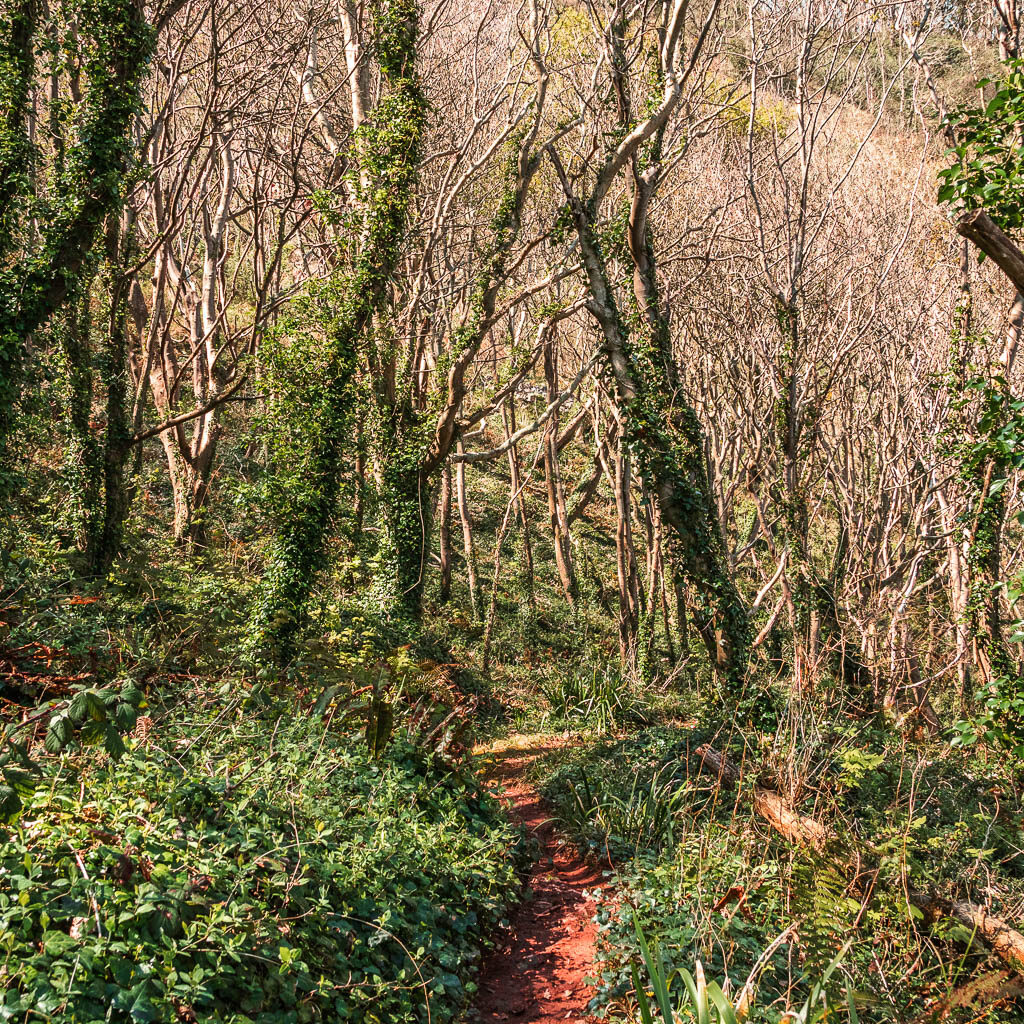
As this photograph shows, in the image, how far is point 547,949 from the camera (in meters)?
5.66

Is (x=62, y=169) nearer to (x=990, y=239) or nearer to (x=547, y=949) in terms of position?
(x=990, y=239)

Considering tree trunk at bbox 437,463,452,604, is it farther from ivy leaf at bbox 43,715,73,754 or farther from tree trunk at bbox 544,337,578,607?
ivy leaf at bbox 43,715,73,754

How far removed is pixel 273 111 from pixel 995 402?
1069cm

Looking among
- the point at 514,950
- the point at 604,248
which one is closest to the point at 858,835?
the point at 514,950

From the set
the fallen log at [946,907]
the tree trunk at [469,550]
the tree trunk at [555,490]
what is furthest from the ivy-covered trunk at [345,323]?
the fallen log at [946,907]

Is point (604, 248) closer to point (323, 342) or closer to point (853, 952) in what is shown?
point (323, 342)

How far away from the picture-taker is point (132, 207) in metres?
12.3

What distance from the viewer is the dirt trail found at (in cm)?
491

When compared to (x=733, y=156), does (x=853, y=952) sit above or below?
below

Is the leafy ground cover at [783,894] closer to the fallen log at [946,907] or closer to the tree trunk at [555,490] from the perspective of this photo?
the fallen log at [946,907]

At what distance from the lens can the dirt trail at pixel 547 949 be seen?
16.1 feet

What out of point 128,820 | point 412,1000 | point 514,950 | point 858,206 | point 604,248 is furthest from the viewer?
point 858,206

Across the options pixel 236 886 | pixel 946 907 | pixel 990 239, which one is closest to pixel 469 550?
pixel 946 907

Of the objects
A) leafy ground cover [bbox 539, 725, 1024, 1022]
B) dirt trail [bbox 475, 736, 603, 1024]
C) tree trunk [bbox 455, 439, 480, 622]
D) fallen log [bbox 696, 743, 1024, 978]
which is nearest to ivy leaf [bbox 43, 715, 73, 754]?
leafy ground cover [bbox 539, 725, 1024, 1022]
